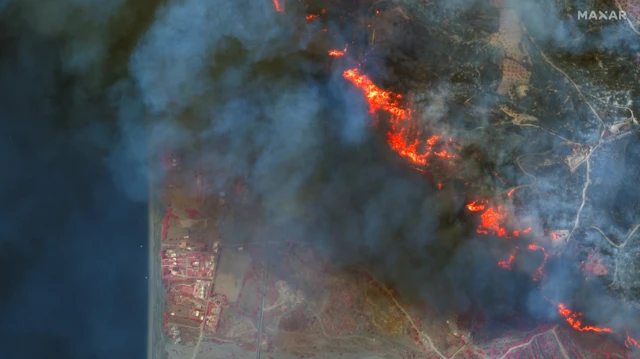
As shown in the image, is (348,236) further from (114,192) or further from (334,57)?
(114,192)

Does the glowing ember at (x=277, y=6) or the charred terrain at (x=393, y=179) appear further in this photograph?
the glowing ember at (x=277, y=6)

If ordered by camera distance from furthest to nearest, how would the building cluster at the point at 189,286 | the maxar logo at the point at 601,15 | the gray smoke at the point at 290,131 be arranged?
the maxar logo at the point at 601,15 < the building cluster at the point at 189,286 < the gray smoke at the point at 290,131

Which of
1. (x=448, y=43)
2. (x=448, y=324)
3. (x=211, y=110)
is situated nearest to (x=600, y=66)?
(x=448, y=43)

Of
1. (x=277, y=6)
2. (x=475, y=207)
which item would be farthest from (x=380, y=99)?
(x=475, y=207)

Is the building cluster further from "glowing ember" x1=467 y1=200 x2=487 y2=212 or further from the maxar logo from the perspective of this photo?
the maxar logo

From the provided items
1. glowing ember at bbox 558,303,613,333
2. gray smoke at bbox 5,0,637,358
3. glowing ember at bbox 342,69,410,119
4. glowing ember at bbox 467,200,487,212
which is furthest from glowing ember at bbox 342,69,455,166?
glowing ember at bbox 558,303,613,333

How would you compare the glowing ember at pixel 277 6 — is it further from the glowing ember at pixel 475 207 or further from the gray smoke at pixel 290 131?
the glowing ember at pixel 475 207

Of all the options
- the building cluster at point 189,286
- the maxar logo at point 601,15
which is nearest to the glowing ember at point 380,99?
the maxar logo at point 601,15
